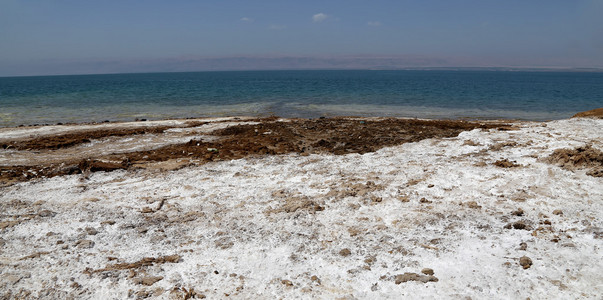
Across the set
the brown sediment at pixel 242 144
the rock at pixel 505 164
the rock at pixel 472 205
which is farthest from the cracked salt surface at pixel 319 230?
the brown sediment at pixel 242 144

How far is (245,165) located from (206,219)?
312cm

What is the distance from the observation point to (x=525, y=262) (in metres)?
4.50

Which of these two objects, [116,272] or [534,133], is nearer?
[116,272]

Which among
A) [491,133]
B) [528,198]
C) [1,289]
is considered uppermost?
[491,133]

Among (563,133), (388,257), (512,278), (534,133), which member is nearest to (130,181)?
(388,257)

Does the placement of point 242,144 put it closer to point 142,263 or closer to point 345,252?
point 142,263

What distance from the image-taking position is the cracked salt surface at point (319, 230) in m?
4.36

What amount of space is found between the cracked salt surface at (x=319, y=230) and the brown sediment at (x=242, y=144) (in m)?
0.99

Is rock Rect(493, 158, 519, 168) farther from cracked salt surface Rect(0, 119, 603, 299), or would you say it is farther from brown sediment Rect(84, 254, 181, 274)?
brown sediment Rect(84, 254, 181, 274)

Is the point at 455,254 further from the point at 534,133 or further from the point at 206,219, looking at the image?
the point at 534,133

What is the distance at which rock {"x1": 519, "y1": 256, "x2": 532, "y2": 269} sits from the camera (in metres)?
4.44

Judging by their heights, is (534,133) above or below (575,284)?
above

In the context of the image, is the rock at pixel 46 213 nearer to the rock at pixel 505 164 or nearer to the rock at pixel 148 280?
the rock at pixel 148 280

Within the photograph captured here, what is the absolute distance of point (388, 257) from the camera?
16.2ft
